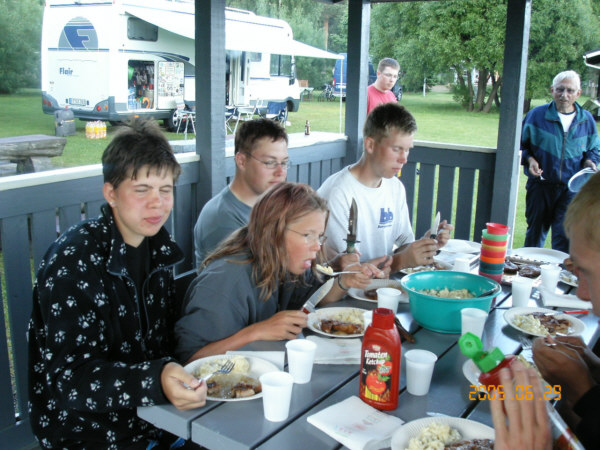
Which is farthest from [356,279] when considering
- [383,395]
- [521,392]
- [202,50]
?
[202,50]

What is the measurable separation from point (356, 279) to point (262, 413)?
0.82 metres

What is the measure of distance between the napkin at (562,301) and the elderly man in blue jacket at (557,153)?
262cm

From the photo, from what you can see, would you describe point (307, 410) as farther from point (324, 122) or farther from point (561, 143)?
point (324, 122)

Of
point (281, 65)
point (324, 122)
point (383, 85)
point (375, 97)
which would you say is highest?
point (281, 65)

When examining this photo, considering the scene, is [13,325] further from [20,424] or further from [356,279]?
[356,279]

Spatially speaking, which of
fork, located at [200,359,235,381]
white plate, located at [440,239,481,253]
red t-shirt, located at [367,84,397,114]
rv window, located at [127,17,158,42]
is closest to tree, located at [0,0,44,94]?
rv window, located at [127,17,158,42]

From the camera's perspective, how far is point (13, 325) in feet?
Result: 7.57

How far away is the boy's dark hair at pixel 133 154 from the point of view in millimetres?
1600

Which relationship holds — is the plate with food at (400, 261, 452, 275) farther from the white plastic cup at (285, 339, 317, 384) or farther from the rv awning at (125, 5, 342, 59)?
the rv awning at (125, 5, 342, 59)

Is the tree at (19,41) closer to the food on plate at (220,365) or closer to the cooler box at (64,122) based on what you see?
the cooler box at (64,122)

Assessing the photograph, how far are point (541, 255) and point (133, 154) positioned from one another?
205 cm

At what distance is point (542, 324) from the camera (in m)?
1.84

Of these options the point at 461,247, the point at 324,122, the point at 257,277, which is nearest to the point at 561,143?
the point at 461,247
